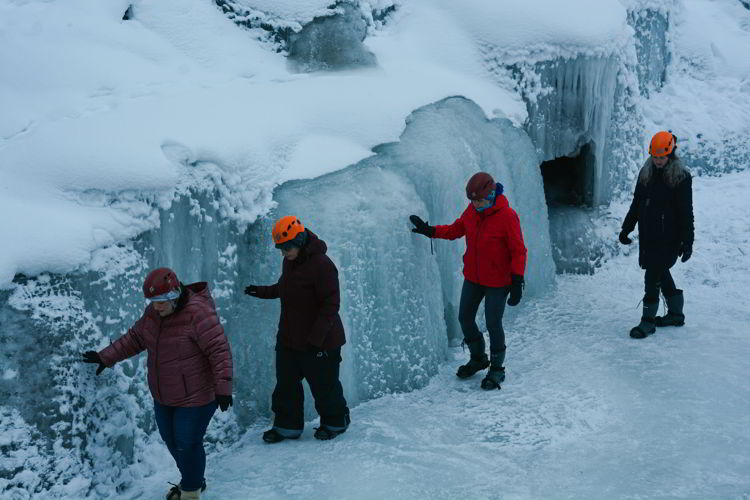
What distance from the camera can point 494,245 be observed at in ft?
17.6

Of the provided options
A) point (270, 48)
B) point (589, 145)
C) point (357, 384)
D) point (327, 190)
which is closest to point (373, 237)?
point (327, 190)

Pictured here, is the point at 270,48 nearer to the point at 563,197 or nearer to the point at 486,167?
the point at 486,167

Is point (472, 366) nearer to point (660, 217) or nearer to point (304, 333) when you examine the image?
point (304, 333)

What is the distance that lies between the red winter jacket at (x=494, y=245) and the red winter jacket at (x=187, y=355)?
217cm

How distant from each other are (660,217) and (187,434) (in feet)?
13.6

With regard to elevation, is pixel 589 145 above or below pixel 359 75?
below

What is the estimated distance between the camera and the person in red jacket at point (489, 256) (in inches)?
208

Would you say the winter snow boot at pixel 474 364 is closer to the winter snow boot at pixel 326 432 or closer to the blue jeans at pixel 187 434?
the winter snow boot at pixel 326 432

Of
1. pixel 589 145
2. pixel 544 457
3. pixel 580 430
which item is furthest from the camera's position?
pixel 589 145

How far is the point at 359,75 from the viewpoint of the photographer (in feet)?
22.2

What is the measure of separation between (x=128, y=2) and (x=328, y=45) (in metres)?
1.73

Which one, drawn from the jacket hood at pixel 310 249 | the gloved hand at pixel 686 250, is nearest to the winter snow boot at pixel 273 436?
the jacket hood at pixel 310 249

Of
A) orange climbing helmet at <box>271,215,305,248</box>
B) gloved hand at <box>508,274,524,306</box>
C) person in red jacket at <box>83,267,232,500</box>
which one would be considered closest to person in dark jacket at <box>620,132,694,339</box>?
gloved hand at <box>508,274,524,306</box>

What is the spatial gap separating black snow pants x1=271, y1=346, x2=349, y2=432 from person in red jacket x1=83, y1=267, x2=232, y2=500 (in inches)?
31.7
